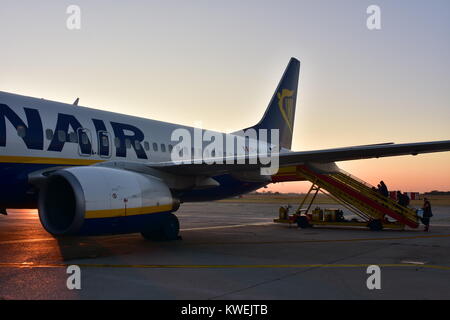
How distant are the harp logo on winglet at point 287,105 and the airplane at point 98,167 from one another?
7936 mm

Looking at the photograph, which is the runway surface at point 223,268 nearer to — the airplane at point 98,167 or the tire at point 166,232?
the tire at point 166,232

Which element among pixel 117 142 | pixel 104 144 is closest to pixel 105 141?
pixel 104 144

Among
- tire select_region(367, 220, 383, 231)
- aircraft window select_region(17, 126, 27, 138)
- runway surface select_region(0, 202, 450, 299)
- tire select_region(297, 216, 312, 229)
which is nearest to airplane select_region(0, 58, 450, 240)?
aircraft window select_region(17, 126, 27, 138)

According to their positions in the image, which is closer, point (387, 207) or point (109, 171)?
point (109, 171)

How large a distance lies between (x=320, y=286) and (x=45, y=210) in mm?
5700

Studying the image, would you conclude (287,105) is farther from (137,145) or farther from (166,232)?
(166,232)

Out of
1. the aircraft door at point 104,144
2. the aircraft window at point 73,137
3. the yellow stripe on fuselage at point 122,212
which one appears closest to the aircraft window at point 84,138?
the aircraft window at point 73,137

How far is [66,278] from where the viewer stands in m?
6.66

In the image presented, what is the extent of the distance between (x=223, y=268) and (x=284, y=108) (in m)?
13.4

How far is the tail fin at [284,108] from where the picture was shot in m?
19.7

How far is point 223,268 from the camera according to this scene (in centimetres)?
775
